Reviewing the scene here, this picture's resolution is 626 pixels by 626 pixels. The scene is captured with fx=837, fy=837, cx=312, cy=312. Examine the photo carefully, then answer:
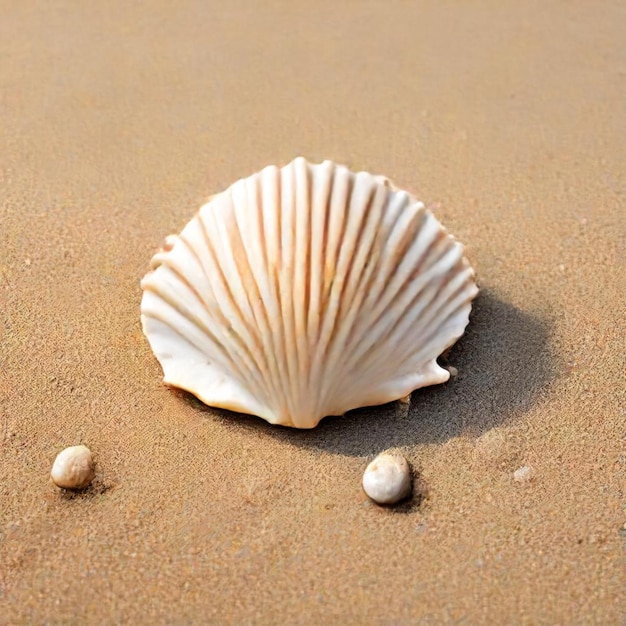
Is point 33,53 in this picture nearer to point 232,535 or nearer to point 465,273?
point 465,273

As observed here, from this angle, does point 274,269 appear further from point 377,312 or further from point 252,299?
point 377,312

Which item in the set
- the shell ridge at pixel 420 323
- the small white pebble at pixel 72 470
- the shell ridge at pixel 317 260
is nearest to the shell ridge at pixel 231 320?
the shell ridge at pixel 317 260

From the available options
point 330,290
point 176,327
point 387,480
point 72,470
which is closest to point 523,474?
point 387,480

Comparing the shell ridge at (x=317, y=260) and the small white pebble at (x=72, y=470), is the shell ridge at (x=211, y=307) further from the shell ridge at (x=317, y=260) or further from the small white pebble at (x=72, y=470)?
the small white pebble at (x=72, y=470)

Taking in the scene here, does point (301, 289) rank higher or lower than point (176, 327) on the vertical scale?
higher

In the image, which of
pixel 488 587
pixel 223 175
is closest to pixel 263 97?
pixel 223 175

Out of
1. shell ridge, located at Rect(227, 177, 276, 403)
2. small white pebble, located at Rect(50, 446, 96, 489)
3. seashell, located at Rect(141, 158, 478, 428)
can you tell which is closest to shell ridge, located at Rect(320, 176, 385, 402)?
→ seashell, located at Rect(141, 158, 478, 428)
